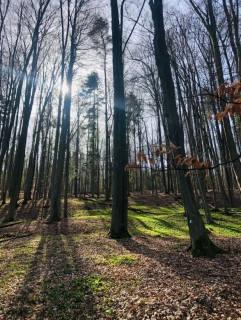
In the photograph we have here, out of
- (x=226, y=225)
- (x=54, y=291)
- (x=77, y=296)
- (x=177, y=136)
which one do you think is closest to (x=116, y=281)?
(x=77, y=296)

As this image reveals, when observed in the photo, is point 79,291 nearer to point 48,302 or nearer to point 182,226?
point 48,302

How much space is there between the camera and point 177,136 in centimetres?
573

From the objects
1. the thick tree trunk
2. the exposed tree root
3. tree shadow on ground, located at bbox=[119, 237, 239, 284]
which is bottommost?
tree shadow on ground, located at bbox=[119, 237, 239, 284]

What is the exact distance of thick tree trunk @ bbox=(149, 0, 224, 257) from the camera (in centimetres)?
523

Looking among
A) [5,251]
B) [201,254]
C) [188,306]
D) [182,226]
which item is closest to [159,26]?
[201,254]

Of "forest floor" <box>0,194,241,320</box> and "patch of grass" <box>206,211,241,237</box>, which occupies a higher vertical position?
"patch of grass" <box>206,211,241,237</box>

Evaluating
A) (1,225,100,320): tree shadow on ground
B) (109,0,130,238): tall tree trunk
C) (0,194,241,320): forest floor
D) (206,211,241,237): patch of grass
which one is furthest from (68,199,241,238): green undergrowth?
(1,225,100,320): tree shadow on ground

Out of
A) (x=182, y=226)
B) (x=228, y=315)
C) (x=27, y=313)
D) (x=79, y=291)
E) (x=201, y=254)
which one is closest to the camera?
(x=228, y=315)

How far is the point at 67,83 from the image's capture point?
44.2ft

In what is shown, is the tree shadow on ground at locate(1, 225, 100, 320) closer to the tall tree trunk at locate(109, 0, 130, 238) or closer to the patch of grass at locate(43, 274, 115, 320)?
the patch of grass at locate(43, 274, 115, 320)

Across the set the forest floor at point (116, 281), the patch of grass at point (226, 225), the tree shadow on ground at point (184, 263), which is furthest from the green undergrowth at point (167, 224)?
the tree shadow on ground at point (184, 263)

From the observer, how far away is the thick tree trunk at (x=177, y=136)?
17.2 feet

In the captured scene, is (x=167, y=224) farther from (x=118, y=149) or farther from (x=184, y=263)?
(x=184, y=263)

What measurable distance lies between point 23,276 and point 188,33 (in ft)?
41.8
